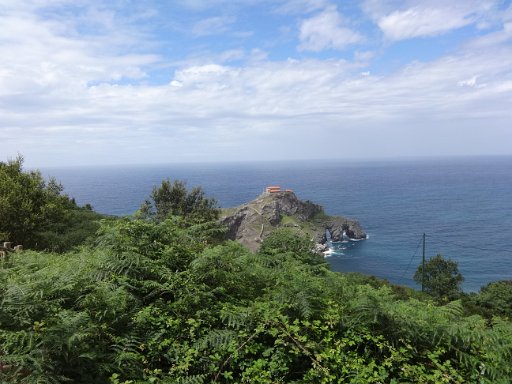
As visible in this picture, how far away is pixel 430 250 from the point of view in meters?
83.8

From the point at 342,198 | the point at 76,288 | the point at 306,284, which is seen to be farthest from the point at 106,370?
the point at 342,198

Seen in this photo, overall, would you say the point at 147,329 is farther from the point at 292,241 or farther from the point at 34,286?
the point at 292,241

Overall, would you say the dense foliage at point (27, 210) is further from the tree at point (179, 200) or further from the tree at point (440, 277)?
the tree at point (440, 277)

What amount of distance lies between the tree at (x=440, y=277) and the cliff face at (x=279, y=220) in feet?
116

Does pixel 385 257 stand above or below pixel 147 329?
below

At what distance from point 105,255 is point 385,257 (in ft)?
267

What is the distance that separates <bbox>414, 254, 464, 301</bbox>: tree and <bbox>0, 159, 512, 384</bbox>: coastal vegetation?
146ft

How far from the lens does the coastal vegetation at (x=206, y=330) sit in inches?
153

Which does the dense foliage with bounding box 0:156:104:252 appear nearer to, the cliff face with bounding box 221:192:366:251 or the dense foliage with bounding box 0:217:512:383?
the dense foliage with bounding box 0:217:512:383

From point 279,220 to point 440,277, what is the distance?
47846 millimetres

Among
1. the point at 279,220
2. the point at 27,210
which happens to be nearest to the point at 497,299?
the point at 27,210

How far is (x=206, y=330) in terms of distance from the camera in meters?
4.66

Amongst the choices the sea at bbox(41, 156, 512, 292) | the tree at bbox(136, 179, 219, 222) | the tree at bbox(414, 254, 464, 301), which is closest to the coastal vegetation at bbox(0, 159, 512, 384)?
the tree at bbox(136, 179, 219, 222)

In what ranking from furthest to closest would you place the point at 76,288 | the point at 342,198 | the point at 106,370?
1. the point at 342,198
2. the point at 76,288
3. the point at 106,370
